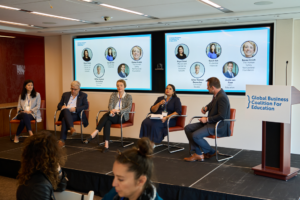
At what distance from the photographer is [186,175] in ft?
13.5

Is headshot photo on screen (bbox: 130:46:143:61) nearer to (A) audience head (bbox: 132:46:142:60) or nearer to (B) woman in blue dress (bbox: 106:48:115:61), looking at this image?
(A) audience head (bbox: 132:46:142:60)

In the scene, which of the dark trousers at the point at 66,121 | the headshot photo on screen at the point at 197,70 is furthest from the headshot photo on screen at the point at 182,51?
the dark trousers at the point at 66,121

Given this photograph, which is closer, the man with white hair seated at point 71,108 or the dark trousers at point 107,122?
the dark trousers at point 107,122

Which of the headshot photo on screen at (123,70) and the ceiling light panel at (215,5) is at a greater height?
the ceiling light panel at (215,5)

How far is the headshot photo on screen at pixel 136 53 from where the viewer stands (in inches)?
264

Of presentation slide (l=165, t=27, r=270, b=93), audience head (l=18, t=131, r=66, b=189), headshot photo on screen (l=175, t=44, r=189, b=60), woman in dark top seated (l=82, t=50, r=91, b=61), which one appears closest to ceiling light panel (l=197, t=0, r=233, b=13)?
presentation slide (l=165, t=27, r=270, b=93)

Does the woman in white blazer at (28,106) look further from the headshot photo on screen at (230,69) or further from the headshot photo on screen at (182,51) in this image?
the headshot photo on screen at (230,69)

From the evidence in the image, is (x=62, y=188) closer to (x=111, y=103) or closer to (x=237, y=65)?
(x=111, y=103)

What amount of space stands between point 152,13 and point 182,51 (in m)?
1.29

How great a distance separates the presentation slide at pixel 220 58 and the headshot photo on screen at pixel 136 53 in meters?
0.63

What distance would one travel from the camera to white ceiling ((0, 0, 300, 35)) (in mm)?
4469

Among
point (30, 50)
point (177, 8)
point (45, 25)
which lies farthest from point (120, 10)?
point (30, 50)

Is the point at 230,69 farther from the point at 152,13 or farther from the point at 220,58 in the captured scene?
the point at 152,13

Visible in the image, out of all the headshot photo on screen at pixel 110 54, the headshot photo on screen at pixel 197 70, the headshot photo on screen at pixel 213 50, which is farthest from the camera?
the headshot photo on screen at pixel 110 54
